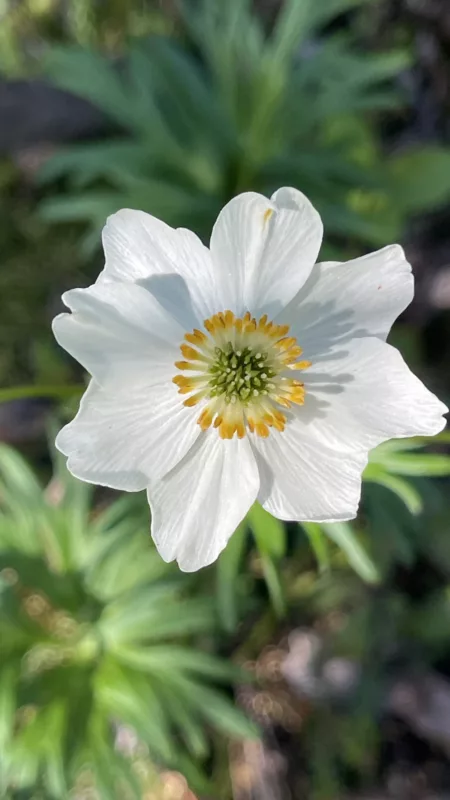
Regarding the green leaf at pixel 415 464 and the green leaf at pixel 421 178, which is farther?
the green leaf at pixel 421 178

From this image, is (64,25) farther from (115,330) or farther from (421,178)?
(115,330)

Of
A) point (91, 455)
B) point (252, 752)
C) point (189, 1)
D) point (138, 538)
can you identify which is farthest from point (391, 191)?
point (252, 752)

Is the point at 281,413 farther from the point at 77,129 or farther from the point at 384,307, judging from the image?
the point at 77,129

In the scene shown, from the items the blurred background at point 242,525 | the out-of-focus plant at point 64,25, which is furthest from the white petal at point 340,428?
the out-of-focus plant at point 64,25

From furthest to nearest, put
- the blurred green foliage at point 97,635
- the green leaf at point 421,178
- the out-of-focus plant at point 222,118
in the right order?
1. the green leaf at point 421,178
2. the out-of-focus plant at point 222,118
3. the blurred green foliage at point 97,635

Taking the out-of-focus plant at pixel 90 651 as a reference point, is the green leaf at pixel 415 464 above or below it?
above

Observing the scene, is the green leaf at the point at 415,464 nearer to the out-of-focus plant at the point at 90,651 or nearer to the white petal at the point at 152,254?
the white petal at the point at 152,254

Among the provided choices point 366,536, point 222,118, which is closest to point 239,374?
point 222,118
